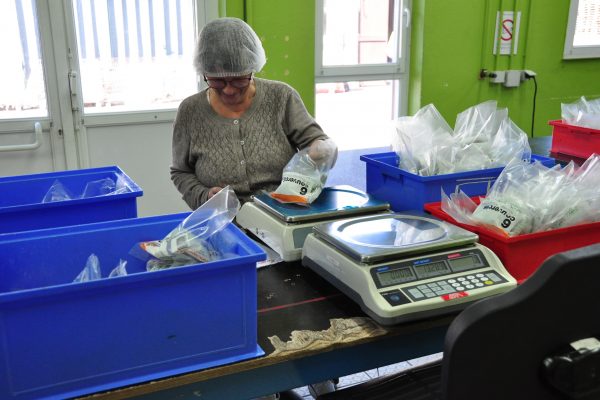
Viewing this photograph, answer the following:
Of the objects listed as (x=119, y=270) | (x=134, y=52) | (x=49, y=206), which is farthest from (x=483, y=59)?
(x=119, y=270)

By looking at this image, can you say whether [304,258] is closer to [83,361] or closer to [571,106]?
[83,361]

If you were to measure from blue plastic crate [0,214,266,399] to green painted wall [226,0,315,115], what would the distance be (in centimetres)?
216

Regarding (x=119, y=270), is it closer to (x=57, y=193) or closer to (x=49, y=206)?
(x=49, y=206)

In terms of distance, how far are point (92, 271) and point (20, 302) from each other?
202 mm

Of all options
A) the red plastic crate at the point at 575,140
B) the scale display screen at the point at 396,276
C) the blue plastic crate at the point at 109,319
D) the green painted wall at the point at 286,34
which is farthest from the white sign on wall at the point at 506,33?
A: the blue plastic crate at the point at 109,319

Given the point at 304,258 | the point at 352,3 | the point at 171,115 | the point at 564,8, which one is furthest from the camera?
the point at 564,8

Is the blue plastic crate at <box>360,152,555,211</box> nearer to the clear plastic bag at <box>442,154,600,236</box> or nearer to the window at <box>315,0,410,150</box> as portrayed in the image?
the clear plastic bag at <box>442,154,600,236</box>

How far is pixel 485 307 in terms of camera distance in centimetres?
62

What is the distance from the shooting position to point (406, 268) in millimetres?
1116

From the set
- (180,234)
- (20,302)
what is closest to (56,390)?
(20,302)

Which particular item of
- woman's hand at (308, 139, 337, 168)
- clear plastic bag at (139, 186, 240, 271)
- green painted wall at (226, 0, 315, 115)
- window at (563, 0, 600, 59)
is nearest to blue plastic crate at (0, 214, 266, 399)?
clear plastic bag at (139, 186, 240, 271)

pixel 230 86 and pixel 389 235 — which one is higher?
pixel 230 86

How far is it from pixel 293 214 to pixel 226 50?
2.10 ft

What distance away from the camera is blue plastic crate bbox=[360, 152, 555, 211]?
1.46m
